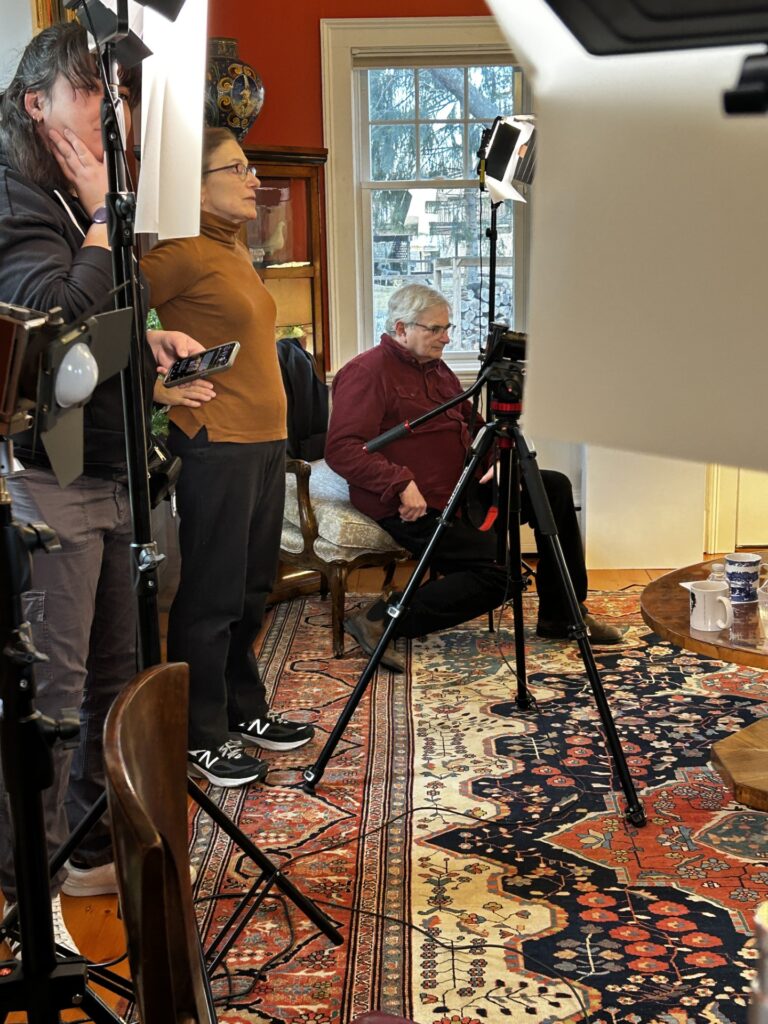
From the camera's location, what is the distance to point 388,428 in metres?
3.65

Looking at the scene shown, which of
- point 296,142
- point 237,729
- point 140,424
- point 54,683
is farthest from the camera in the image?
point 296,142

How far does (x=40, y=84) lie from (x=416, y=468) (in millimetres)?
2060

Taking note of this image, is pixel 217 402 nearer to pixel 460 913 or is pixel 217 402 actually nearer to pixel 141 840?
pixel 460 913

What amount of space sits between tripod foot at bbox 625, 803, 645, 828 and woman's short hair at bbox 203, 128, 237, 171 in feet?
5.56

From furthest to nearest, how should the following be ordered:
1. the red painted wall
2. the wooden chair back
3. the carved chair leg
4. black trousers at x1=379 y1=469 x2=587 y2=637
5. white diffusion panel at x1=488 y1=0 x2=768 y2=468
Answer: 1. the red painted wall
2. the carved chair leg
3. black trousers at x1=379 y1=469 x2=587 y2=637
4. the wooden chair back
5. white diffusion panel at x1=488 y1=0 x2=768 y2=468

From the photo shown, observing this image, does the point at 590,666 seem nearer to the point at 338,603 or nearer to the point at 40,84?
the point at 338,603

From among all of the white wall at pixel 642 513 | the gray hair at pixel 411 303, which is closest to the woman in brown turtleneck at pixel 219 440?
the gray hair at pixel 411 303

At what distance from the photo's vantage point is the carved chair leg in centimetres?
367

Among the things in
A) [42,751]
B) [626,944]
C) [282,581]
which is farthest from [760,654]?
[282,581]

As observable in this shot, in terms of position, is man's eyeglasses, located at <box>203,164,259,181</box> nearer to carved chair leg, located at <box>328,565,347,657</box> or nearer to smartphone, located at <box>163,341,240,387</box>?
smartphone, located at <box>163,341,240,387</box>

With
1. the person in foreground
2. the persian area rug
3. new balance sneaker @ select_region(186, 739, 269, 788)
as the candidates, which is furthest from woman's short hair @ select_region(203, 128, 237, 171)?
the persian area rug

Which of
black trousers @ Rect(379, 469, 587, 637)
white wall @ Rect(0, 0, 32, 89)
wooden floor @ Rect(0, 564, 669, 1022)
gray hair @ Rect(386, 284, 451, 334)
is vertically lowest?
wooden floor @ Rect(0, 564, 669, 1022)

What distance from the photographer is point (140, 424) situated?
1.61m

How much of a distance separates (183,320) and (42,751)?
4.53 ft
